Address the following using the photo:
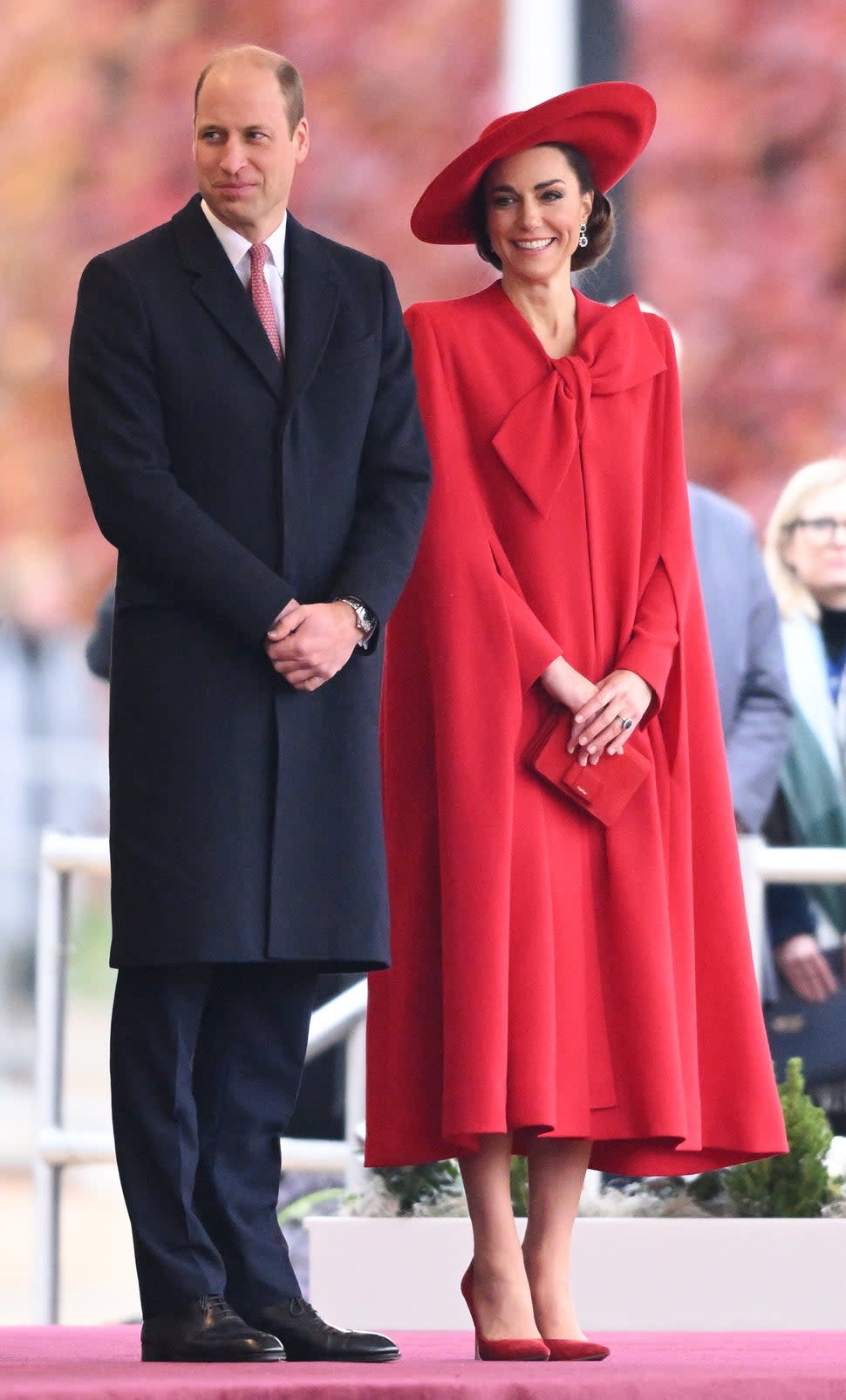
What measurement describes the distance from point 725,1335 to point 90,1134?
80.8 inches

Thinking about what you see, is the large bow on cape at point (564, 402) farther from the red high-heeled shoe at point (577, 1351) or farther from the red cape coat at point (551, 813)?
the red high-heeled shoe at point (577, 1351)

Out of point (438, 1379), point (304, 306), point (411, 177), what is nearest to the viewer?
point (438, 1379)

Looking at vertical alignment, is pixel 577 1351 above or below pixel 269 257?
below

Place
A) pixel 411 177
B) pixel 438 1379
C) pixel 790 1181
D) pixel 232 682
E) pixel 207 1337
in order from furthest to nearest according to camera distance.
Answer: pixel 411 177 < pixel 790 1181 < pixel 232 682 < pixel 207 1337 < pixel 438 1379

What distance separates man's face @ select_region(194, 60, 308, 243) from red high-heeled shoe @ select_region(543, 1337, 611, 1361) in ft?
4.64

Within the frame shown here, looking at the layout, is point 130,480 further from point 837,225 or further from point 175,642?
point 837,225

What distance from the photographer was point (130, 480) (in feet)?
A: 8.55

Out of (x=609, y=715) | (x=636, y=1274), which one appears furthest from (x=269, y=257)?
(x=636, y=1274)

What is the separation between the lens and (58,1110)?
5031 millimetres

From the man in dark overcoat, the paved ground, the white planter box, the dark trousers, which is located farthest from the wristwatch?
the paved ground

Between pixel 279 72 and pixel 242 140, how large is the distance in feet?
0.34

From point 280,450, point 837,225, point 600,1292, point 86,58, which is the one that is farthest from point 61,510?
point 280,450

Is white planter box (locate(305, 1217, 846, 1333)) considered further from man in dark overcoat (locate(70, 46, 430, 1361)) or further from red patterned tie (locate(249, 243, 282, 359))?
red patterned tie (locate(249, 243, 282, 359))

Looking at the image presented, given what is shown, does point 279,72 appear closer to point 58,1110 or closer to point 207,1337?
point 207,1337
